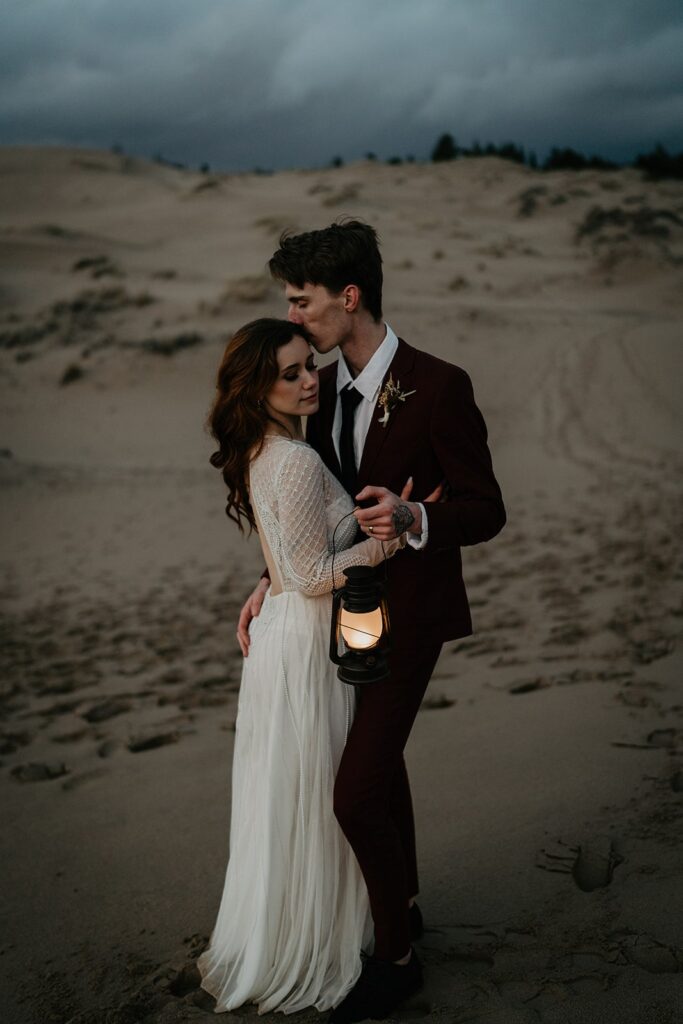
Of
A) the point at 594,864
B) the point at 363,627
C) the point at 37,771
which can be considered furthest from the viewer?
the point at 37,771

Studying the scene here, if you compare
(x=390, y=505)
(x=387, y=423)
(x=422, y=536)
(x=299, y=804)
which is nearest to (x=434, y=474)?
(x=387, y=423)

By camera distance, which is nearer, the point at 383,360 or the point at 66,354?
the point at 383,360

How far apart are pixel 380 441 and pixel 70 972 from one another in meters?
2.18

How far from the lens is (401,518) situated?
104 inches

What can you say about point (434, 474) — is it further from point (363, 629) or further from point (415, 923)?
point (415, 923)

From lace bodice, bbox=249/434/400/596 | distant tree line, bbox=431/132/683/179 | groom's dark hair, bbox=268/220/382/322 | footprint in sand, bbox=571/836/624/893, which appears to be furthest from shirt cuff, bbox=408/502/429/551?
distant tree line, bbox=431/132/683/179

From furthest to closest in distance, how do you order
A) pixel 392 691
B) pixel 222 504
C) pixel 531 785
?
pixel 222 504
pixel 531 785
pixel 392 691

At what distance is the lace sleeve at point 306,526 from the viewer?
9.04 ft

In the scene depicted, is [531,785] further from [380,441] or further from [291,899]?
[380,441]

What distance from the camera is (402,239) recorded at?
28203mm

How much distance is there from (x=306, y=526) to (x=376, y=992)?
4.71ft

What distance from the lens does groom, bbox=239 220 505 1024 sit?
2.79 metres

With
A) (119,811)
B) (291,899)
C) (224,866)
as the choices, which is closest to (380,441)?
(291,899)

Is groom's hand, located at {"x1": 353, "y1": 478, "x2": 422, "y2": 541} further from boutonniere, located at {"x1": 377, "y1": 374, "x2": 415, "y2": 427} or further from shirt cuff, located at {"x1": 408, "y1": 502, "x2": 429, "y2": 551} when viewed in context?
boutonniere, located at {"x1": 377, "y1": 374, "x2": 415, "y2": 427}
